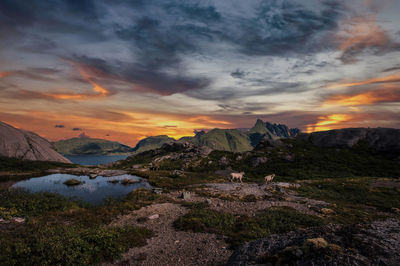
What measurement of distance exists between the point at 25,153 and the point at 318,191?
5237 inches

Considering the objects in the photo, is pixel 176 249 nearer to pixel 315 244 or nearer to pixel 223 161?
pixel 315 244

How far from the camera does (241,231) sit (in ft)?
53.4

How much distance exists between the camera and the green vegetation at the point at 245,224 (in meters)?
15.8

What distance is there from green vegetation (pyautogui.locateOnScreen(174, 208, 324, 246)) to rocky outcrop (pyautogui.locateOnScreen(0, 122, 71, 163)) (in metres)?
116

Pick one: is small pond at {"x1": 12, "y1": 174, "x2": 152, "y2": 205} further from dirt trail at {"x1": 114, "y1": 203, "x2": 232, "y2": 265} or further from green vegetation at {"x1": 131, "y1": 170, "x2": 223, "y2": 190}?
dirt trail at {"x1": 114, "y1": 203, "x2": 232, "y2": 265}

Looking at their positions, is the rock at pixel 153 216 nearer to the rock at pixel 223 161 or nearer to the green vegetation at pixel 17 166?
the rock at pixel 223 161

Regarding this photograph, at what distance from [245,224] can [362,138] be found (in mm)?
124870

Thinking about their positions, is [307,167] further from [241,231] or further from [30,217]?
[30,217]

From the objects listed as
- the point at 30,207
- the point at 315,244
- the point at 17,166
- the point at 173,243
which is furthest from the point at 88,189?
the point at 17,166

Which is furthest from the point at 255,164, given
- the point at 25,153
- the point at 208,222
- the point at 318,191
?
the point at 25,153

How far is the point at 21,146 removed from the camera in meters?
96.0

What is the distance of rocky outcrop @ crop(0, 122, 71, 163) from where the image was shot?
90.1m

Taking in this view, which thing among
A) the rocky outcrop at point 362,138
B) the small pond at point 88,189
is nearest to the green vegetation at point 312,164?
the rocky outcrop at point 362,138

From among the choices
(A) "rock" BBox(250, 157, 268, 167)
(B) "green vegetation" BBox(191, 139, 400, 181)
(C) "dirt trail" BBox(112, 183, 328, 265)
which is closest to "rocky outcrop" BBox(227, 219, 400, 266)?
(C) "dirt trail" BBox(112, 183, 328, 265)
